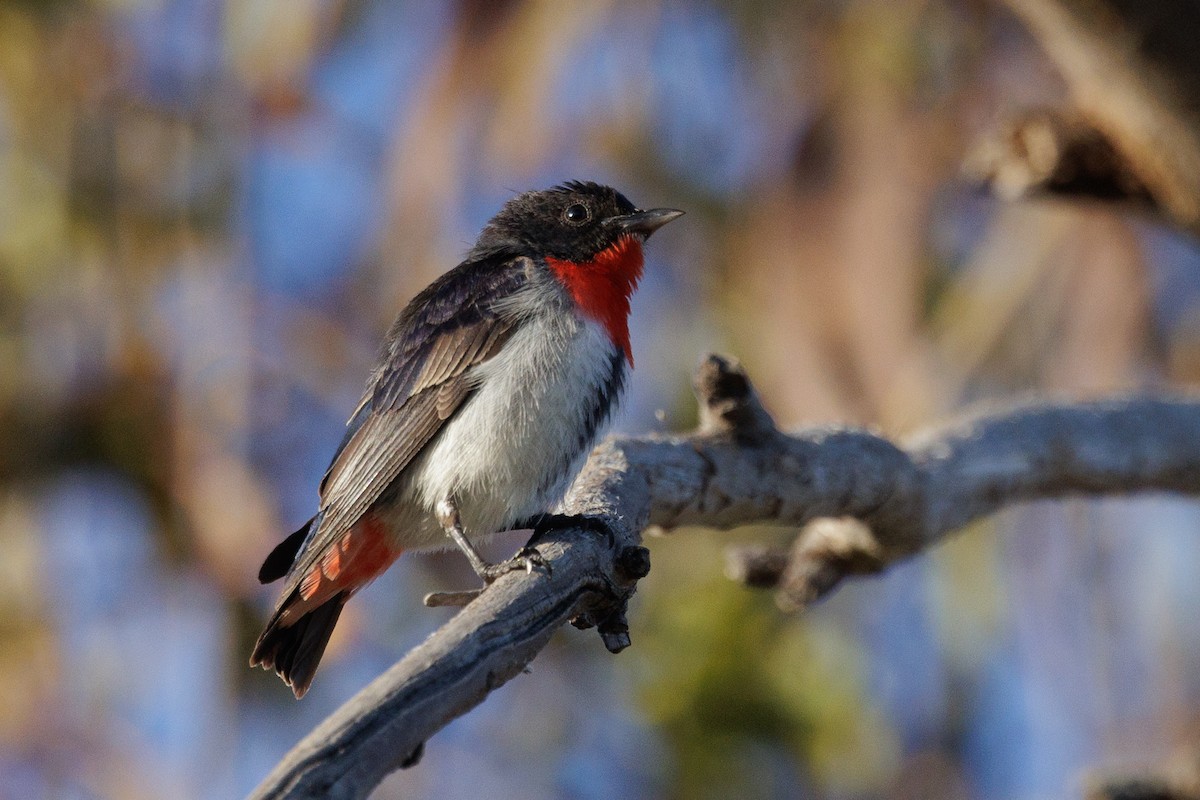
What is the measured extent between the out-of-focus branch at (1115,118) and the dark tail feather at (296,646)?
122 inches

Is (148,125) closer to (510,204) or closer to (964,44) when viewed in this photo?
(510,204)

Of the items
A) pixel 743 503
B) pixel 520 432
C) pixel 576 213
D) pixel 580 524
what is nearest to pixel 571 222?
pixel 576 213

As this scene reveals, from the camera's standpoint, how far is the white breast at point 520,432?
391cm

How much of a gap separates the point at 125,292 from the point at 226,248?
65 cm

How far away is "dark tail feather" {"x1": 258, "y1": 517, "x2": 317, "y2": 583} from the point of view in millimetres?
4262

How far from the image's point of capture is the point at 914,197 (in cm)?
651

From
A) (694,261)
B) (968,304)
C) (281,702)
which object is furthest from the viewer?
(694,261)

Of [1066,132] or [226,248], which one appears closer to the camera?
[1066,132]

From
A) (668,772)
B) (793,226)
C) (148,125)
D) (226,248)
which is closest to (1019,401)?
(793,226)

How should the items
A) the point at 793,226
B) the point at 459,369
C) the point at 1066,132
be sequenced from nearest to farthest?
the point at 459,369
the point at 1066,132
the point at 793,226

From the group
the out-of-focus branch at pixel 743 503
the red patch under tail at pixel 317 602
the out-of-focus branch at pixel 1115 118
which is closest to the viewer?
the out-of-focus branch at pixel 743 503

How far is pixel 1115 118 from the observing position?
5039mm

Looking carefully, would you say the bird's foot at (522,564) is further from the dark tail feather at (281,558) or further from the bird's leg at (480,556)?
the dark tail feather at (281,558)

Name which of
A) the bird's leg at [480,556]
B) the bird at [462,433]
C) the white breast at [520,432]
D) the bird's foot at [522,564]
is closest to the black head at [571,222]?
the bird at [462,433]
